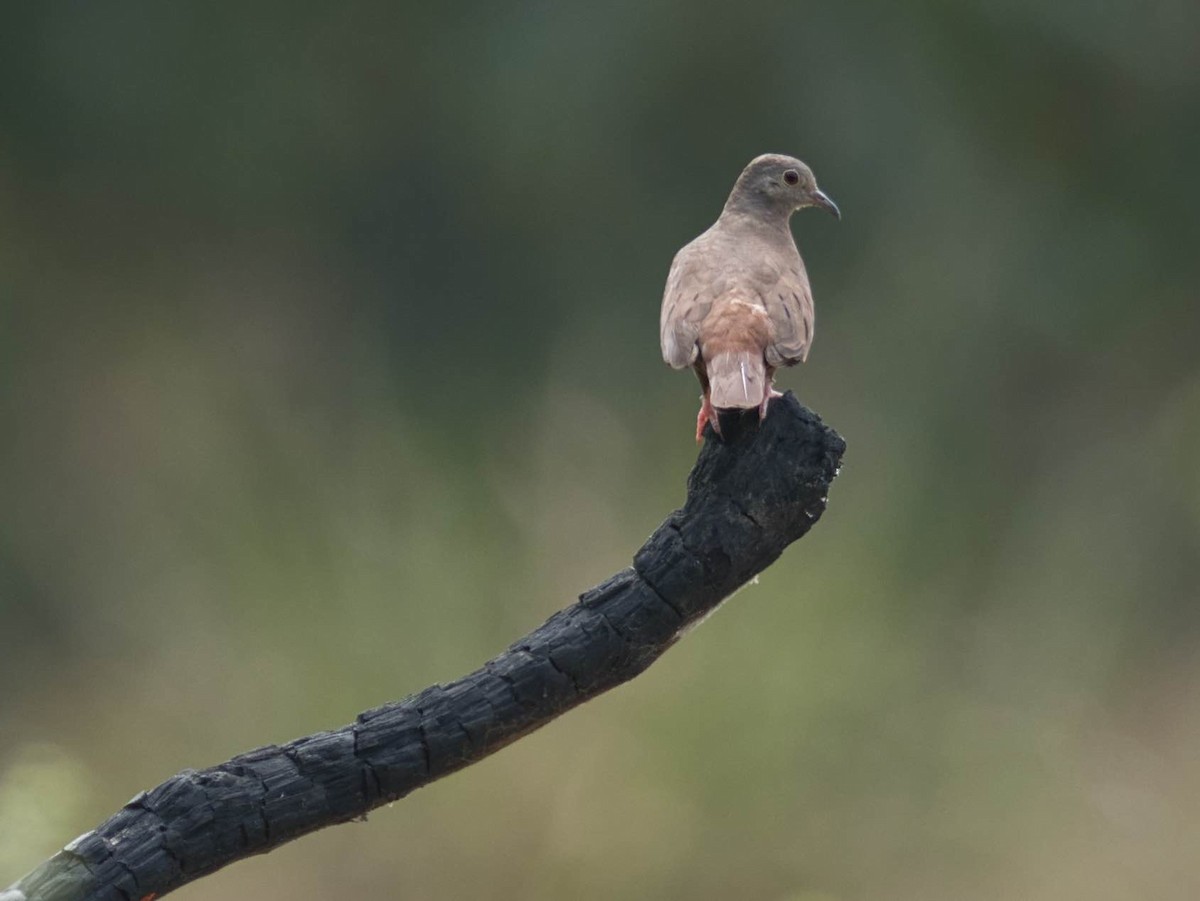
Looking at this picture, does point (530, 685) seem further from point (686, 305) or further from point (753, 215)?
point (753, 215)

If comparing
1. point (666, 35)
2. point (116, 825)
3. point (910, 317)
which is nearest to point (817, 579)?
point (910, 317)

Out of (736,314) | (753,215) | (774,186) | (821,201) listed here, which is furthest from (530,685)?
(821,201)

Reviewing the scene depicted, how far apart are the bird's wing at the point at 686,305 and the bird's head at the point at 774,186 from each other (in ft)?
1.64

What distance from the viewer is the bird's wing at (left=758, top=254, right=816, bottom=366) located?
2.78 m

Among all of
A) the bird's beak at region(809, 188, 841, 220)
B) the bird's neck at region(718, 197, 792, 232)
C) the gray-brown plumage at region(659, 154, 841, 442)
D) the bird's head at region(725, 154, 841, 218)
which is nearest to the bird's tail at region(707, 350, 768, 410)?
the gray-brown plumage at region(659, 154, 841, 442)

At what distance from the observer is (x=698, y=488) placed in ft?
8.34

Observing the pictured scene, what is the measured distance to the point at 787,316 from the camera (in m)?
2.90

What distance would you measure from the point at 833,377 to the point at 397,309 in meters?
1.94

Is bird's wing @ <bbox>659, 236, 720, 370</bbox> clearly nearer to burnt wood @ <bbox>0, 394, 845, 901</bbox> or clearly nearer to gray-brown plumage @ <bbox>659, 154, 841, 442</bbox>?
gray-brown plumage @ <bbox>659, 154, 841, 442</bbox>

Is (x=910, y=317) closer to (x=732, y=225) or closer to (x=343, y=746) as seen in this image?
(x=732, y=225)

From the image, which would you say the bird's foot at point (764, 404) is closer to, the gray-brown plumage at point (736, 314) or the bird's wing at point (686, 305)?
the gray-brown plumage at point (736, 314)

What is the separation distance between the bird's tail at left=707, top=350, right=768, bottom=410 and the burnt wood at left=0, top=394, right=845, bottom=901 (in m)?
0.06

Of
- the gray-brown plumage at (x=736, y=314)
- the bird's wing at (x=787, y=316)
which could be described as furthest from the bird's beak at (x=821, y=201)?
the bird's wing at (x=787, y=316)

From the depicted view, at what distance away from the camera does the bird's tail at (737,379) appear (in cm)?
249
